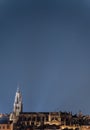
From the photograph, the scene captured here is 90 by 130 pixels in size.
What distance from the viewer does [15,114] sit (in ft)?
168

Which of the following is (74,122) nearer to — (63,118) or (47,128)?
(63,118)

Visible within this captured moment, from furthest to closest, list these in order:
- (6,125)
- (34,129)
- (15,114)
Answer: (15,114), (34,129), (6,125)

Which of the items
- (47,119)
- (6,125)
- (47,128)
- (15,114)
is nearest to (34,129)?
(47,128)

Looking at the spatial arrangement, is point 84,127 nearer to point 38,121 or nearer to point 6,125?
point 38,121

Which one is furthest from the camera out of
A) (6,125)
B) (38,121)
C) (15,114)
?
(15,114)

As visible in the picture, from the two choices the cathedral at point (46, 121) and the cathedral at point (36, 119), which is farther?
the cathedral at point (36, 119)

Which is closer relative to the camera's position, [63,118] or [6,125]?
[6,125]

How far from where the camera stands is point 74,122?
154 feet

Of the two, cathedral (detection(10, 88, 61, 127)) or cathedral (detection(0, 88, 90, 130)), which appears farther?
cathedral (detection(10, 88, 61, 127))

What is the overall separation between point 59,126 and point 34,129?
5.88m

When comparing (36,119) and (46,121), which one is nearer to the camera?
(46,121)

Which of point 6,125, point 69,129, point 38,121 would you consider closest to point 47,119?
point 38,121

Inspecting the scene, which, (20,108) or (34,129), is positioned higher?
(20,108)

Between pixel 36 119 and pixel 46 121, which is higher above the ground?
pixel 36 119
